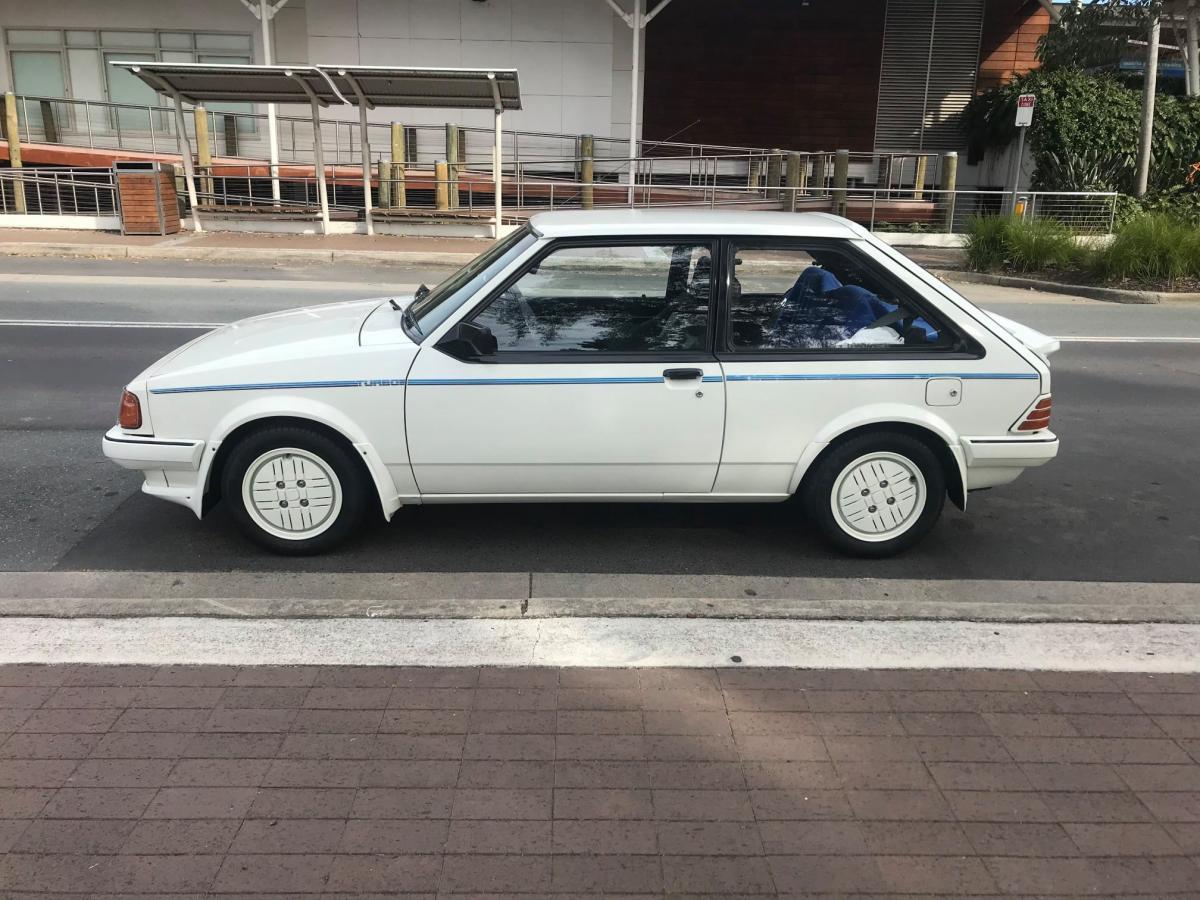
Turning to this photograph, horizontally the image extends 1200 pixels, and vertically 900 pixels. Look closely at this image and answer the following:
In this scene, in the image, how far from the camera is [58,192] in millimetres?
18406

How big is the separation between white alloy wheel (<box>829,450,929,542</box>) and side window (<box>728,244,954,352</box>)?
1.79 ft

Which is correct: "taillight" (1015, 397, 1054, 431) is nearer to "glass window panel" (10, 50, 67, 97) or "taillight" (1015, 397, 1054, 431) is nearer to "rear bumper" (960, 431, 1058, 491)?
"rear bumper" (960, 431, 1058, 491)

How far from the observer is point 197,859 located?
2.74 metres

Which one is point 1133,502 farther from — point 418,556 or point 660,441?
point 418,556

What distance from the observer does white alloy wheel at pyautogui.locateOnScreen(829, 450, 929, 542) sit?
472 cm

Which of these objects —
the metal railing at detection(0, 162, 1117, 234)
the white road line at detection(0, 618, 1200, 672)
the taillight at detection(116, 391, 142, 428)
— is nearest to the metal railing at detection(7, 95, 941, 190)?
the metal railing at detection(0, 162, 1117, 234)

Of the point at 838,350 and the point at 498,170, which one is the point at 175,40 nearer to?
the point at 498,170

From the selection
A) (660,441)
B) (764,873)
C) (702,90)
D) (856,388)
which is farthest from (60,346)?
(702,90)

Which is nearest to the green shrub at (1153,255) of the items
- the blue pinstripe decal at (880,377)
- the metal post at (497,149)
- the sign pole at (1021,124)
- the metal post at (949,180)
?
the sign pole at (1021,124)

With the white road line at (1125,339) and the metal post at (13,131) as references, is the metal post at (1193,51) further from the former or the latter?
the metal post at (13,131)

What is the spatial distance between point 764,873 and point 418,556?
2.54m

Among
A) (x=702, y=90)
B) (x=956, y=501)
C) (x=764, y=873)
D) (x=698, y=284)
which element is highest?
(x=702, y=90)

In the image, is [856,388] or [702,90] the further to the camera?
[702,90]

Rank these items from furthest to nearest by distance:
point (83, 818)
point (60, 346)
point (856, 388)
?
point (60, 346) < point (856, 388) < point (83, 818)
